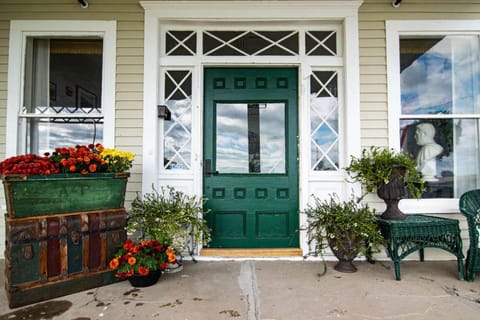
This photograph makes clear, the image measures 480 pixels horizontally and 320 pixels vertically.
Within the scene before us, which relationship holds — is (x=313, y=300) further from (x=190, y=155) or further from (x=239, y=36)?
(x=239, y=36)

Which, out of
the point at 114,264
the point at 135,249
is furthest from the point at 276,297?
the point at 114,264

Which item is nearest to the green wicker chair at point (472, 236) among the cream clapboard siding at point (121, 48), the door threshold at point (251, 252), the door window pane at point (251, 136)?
the door threshold at point (251, 252)

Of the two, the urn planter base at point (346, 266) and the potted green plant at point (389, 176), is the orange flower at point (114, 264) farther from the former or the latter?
the potted green plant at point (389, 176)

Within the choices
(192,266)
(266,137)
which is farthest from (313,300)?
(266,137)

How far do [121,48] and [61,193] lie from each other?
1668mm

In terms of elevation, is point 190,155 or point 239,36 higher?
point 239,36

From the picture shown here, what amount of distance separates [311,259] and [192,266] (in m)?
1.21

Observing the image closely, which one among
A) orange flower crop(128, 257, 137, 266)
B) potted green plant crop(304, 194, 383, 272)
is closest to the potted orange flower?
orange flower crop(128, 257, 137, 266)

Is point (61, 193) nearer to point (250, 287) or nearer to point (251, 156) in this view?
point (250, 287)

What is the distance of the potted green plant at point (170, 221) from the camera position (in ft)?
8.39

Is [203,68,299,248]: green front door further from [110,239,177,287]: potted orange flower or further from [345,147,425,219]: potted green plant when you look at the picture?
[110,239,177,287]: potted orange flower

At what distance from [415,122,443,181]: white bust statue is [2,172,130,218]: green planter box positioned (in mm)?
2988

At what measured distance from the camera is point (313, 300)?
2115mm

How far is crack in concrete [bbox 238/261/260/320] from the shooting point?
1.96m
